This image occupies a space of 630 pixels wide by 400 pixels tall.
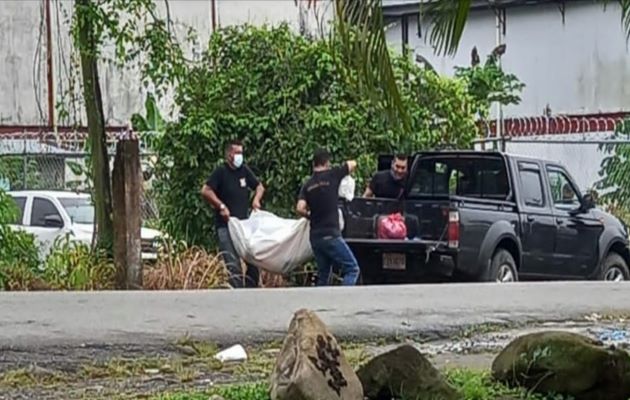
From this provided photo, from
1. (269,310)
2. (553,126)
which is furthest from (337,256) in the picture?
(553,126)

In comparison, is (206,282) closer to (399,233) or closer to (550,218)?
(399,233)

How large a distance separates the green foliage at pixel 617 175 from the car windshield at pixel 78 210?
989 cm

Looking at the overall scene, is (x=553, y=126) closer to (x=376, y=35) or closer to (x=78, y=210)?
(x=78, y=210)

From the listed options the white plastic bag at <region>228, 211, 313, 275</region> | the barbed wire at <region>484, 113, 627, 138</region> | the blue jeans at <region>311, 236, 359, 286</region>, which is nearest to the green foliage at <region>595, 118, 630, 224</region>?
the barbed wire at <region>484, 113, 627, 138</region>

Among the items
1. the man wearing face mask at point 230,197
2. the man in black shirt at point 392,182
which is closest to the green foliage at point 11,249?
the man wearing face mask at point 230,197

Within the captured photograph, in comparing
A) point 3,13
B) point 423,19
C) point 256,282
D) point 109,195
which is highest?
point 3,13

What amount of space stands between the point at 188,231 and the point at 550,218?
16.3 feet

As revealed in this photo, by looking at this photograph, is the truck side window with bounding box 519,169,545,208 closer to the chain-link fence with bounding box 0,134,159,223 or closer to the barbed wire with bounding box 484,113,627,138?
the chain-link fence with bounding box 0,134,159,223

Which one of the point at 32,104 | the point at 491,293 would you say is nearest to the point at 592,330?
the point at 491,293

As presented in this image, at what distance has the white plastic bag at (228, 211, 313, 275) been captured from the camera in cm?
1382

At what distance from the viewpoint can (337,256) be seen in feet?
43.8

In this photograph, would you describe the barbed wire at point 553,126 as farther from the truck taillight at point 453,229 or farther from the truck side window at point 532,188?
the truck taillight at point 453,229

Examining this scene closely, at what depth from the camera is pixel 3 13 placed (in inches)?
1109

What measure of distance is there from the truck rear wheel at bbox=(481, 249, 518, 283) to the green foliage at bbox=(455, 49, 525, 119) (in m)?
10.3
